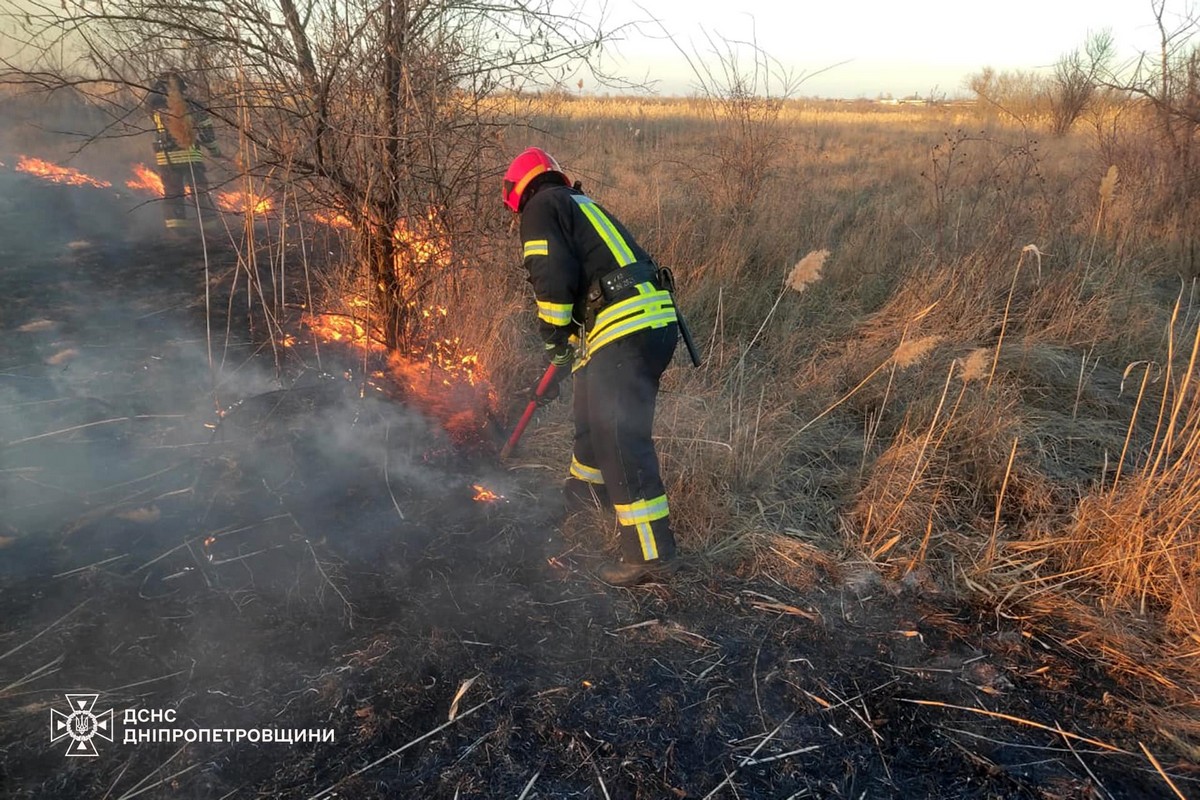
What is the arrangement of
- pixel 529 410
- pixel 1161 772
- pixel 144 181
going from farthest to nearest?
pixel 144 181 < pixel 529 410 < pixel 1161 772

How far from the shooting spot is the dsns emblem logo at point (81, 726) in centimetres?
216

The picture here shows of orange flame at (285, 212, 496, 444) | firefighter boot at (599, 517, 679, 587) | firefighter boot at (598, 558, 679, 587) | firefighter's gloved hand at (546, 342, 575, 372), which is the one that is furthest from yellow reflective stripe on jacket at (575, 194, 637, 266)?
orange flame at (285, 212, 496, 444)

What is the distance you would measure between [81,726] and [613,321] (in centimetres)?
250

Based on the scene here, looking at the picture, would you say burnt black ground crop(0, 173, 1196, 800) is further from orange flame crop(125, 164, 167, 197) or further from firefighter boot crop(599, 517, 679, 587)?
orange flame crop(125, 164, 167, 197)

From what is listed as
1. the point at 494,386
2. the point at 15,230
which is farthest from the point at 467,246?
the point at 15,230

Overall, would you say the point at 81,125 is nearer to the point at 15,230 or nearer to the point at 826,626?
the point at 15,230

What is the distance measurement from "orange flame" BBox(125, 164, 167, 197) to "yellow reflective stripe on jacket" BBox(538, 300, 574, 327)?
774 centimetres

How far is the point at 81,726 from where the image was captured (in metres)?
2.22

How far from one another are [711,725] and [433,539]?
1.65 meters

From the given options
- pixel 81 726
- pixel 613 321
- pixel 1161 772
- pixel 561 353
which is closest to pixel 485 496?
pixel 561 353

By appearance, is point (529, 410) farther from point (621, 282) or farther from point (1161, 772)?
point (1161, 772)

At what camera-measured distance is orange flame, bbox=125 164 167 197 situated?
837 cm

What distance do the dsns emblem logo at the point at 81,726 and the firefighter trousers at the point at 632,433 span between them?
2081mm

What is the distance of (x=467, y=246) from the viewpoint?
4.68m
